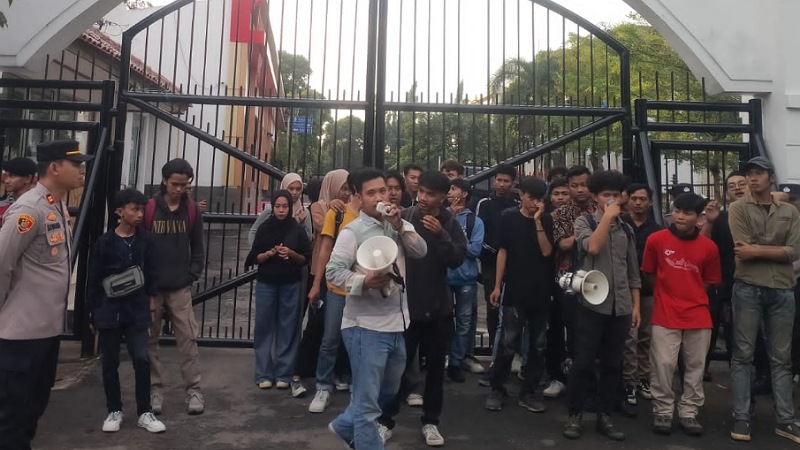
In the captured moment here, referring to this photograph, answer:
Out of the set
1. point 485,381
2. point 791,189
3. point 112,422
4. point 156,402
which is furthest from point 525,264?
point 112,422

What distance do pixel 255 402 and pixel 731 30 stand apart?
517cm

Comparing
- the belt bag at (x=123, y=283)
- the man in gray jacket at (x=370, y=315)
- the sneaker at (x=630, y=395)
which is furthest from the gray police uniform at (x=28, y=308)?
the sneaker at (x=630, y=395)

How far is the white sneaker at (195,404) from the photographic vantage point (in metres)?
4.27

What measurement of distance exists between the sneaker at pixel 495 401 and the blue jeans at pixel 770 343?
1600 millimetres

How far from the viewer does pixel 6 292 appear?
3.03 metres

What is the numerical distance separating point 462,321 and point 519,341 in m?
0.82

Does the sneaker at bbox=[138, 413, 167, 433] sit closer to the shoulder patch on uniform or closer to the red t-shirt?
the shoulder patch on uniform

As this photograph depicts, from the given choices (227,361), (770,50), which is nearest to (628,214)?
(770,50)

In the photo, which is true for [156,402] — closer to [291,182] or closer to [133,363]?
[133,363]

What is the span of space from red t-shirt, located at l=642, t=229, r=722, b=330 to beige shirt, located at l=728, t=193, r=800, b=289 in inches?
8.9

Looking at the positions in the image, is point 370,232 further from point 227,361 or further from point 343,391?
point 227,361

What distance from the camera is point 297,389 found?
15.3ft

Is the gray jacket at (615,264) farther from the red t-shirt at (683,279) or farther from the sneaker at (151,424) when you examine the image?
the sneaker at (151,424)

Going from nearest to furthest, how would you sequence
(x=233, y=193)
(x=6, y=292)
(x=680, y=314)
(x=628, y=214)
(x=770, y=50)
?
(x=6, y=292) → (x=680, y=314) → (x=628, y=214) → (x=770, y=50) → (x=233, y=193)
